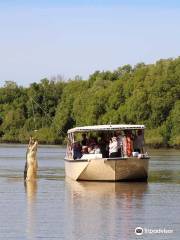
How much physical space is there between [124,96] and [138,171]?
85.1m

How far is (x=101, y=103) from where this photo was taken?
406ft

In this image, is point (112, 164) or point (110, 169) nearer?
point (112, 164)

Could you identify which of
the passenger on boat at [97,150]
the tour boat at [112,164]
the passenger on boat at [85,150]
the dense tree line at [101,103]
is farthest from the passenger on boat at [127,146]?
the dense tree line at [101,103]

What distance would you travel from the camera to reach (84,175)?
35969mm

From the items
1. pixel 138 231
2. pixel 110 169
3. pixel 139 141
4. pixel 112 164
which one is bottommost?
pixel 138 231

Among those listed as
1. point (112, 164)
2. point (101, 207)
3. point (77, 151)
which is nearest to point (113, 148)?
point (112, 164)

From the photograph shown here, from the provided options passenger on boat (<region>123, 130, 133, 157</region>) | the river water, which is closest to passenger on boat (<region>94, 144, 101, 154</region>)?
passenger on boat (<region>123, 130, 133, 157</region>)

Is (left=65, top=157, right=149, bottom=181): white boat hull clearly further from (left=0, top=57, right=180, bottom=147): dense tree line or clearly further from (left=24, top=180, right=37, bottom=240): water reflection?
(left=0, top=57, right=180, bottom=147): dense tree line

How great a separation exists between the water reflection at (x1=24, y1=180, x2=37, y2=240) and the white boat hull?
1871 mm

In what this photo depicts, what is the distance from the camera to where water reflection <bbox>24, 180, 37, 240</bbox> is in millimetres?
21781

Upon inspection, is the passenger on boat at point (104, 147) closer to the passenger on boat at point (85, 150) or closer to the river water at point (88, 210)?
the passenger on boat at point (85, 150)

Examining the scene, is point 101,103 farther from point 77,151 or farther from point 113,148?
point 113,148

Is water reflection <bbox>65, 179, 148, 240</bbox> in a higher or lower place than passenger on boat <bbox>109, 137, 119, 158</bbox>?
lower

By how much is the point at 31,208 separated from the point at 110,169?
29.4ft
